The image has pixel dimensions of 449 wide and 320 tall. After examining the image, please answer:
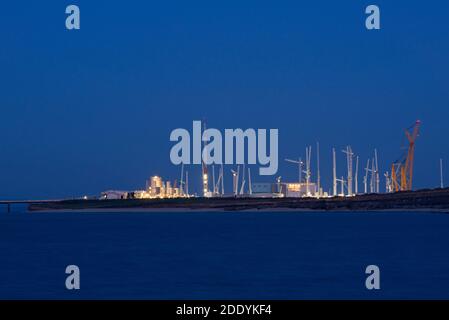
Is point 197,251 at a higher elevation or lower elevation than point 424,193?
lower

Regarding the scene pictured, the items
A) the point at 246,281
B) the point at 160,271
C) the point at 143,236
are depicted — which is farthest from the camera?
the point at 143,236

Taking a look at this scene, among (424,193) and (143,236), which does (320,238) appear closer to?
(143,236)

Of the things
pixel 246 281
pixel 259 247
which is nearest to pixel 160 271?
pixel 246 281

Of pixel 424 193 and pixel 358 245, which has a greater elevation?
pixel 424 193

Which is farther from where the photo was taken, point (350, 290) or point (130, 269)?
point (130, 269)

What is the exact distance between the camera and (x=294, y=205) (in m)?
189

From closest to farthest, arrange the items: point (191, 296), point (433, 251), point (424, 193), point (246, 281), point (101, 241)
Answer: point (191, 296) → point (246, 281) → point (433, 251) → point (101, 241) → point (424, 193)

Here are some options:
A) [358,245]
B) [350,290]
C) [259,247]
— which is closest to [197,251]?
[259,247]

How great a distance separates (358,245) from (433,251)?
372 inches

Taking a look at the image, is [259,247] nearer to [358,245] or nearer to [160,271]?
[358,245]

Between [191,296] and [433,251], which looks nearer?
[191,296]

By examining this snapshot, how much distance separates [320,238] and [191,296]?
4679cm

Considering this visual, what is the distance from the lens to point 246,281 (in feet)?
153

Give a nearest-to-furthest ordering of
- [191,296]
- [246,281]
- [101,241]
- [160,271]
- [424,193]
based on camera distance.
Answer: [191,296] < [246,281] < [160,271] < [101,241] < [424,193]
